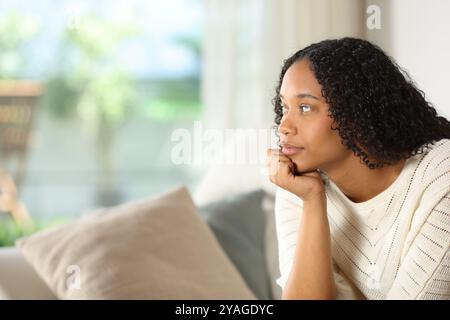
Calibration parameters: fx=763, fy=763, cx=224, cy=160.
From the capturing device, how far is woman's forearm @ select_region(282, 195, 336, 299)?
570 mm

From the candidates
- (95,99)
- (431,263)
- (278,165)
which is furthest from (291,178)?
(95,99)

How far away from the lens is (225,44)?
2328 mm

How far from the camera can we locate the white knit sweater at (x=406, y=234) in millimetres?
571

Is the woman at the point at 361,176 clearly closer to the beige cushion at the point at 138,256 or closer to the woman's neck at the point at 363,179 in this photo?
the woman's neck at the point at 363,179

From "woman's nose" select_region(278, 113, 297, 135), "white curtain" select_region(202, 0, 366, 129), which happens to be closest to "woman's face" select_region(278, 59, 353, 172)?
"woman's nose" select_region(278, 113, 297, 135)

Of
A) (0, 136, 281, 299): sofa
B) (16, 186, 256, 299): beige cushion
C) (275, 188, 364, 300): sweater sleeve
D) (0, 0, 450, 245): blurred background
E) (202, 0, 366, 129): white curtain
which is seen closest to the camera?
(275, 188, 364, 300): sweater sleeve

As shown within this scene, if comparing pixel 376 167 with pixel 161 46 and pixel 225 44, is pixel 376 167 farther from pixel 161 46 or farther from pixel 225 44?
pixel 161 46

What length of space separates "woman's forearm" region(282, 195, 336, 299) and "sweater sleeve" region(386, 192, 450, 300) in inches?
2.2

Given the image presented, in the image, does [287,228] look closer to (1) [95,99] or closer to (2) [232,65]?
(2) [232,65]

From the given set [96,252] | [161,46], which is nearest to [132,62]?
[161,46]

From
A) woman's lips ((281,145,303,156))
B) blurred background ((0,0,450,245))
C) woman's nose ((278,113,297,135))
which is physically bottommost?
blurred background ((0,0,450,245))

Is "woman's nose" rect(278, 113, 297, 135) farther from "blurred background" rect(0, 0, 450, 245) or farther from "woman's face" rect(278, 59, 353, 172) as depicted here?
"blurred background" rect(0, 0, 450, 245)

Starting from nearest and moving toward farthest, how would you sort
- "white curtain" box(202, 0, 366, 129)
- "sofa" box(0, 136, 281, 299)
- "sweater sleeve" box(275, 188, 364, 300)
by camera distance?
"sweater sleeve" box(275, 188, 364, 300) < "sofa" box(0, 136, 281, 299) < "white curtain" box(202, 0, 366, 129)
